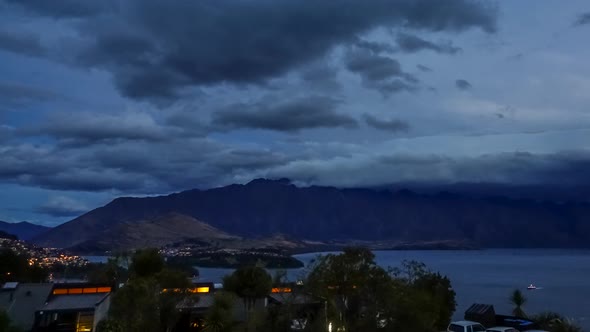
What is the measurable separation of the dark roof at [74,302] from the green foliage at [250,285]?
28.0 feet

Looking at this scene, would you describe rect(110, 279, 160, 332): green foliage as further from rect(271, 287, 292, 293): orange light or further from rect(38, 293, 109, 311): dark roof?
rect(271, 287, 292, 293): orange light

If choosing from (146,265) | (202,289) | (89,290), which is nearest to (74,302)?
(89,290)

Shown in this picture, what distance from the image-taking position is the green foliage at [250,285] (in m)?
37.7

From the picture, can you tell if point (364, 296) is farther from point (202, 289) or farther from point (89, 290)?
point (89, 290)

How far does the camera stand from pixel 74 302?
120 feet

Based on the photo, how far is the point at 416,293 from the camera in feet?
112

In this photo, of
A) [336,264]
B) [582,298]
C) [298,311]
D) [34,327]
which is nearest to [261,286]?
[298,311]

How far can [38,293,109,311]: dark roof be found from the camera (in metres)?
34.9

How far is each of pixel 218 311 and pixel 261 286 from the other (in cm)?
727

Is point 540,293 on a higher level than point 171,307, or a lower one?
lower

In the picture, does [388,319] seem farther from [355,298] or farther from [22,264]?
[22,264]

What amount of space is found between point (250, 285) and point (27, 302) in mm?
14414

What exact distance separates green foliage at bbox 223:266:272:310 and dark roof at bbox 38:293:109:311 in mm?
8534

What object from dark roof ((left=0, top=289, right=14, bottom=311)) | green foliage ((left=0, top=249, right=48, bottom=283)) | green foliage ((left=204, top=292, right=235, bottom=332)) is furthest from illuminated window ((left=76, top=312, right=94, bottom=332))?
green foliage ((left=0, top=249, right=48, bottom=283))
